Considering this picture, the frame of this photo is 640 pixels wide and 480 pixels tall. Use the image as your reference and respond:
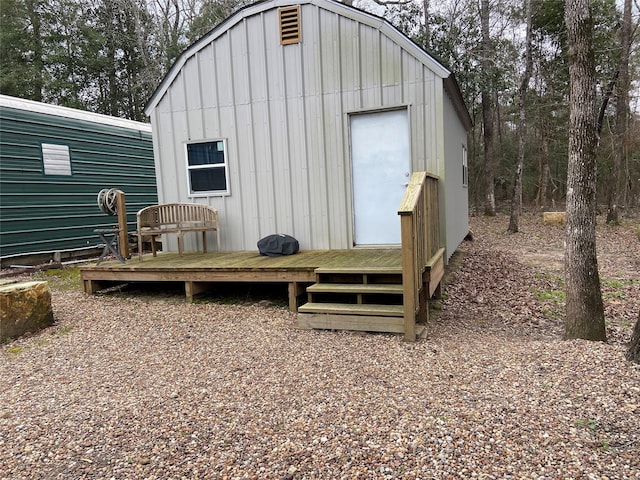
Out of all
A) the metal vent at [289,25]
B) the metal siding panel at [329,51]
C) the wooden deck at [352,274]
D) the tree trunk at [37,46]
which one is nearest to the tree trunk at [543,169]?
the metal siding panel at [329,51]

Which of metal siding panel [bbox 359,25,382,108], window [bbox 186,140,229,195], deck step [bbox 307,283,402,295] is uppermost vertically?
metal siding panel [bbox 359,25,382,108]

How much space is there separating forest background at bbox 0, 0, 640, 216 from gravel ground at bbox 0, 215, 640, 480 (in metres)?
11.0

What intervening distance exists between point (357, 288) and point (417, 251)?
2.42 feet

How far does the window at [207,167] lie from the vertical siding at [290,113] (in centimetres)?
12

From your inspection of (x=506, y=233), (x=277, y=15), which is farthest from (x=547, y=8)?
(x=277, y=15)

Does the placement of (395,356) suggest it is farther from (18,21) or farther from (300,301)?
Answer: (18,21)

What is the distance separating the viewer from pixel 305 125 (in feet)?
20.1

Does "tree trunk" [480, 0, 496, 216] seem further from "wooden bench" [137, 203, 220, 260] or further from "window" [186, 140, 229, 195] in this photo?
"wooden bench" [137, 203, 220, 260]

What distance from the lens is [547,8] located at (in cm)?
1636

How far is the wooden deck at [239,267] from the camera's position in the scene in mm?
4781

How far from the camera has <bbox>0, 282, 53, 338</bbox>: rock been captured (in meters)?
4.18

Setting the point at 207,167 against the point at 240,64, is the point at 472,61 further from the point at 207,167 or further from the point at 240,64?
the point at 207,167

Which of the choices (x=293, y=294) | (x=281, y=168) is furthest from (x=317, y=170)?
(x=293, y=294)


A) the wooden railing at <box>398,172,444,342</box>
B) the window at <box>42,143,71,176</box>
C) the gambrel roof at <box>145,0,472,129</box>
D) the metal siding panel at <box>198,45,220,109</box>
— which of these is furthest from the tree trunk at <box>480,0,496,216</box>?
the window at <box>42,143,71,176</box>
